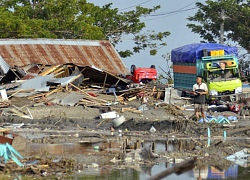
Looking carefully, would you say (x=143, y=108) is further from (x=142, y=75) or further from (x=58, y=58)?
(x=58, y=58)

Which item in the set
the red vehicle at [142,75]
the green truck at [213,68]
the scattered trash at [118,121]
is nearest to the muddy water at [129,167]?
the scattered trash at [118,121]

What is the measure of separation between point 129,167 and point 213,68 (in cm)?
1718

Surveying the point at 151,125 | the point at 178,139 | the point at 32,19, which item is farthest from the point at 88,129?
the point at 32,19

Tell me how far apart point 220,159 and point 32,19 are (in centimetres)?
2850

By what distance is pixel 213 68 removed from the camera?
1199 inches

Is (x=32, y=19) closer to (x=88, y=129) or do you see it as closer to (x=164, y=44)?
(x=164, y=44)

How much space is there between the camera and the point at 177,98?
30.0m

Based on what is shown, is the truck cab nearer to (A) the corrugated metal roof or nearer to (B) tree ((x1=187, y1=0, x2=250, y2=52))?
(A) the corrugated metal roof

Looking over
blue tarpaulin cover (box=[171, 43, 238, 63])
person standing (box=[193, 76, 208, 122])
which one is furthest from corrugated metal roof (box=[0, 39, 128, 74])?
person standing (box=[193, 76, 208, 122])

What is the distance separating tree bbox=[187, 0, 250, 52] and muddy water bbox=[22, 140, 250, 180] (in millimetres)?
30791

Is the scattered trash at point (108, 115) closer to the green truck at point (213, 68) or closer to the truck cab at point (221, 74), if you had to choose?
the green truck at point (213, 68)

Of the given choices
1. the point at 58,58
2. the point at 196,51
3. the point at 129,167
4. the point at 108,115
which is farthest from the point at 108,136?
the point at 58,58

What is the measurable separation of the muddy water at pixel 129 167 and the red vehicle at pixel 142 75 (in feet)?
53.2

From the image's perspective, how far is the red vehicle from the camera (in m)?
33.8
